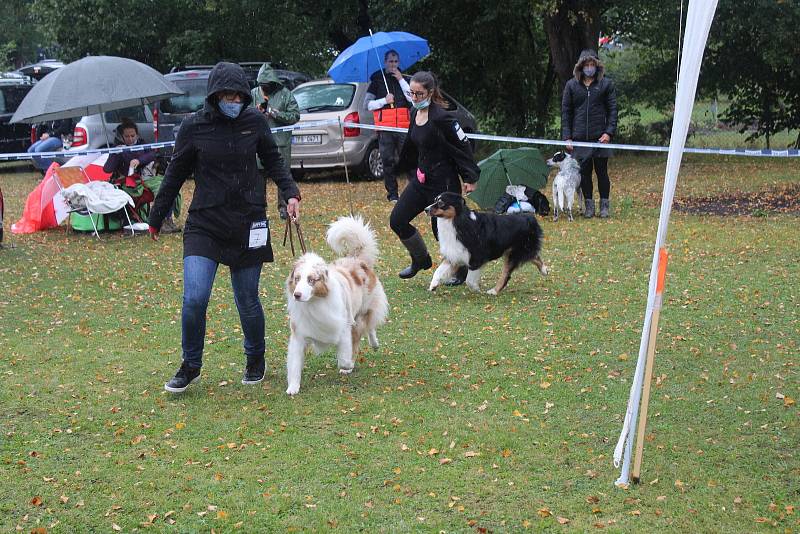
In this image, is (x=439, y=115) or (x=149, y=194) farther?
(x=149, y=194)

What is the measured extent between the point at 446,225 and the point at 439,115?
99 cm

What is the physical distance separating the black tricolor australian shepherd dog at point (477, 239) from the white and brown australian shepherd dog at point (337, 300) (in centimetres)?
162

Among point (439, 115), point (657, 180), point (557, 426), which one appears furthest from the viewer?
point (657, 180)

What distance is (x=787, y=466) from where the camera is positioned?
4699 mm

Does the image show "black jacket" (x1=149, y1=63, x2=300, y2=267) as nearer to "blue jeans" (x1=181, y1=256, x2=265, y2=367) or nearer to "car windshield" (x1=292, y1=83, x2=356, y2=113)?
"blue jeans" (x1=181, y1=256, x2=265, y2=367)

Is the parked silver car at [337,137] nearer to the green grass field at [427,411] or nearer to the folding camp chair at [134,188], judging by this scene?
the folding camp chair at [134,188]

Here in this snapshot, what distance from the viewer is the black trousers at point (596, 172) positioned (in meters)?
12.8

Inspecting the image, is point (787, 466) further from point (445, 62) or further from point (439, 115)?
point (445, 62)

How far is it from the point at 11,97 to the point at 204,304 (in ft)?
64.4

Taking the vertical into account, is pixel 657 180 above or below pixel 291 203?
below

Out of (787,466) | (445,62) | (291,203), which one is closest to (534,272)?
(291,203)

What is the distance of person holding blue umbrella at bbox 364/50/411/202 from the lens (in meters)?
13.3

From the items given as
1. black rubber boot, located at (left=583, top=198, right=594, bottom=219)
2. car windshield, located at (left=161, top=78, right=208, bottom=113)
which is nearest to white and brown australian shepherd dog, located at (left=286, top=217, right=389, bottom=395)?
black rubber boot, located at (left=583, top=198, right=594, bottom=219)

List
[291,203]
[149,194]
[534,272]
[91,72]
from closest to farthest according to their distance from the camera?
1. [291,203]
2. [534,272]
3. [91,72]
4. [149,194]
